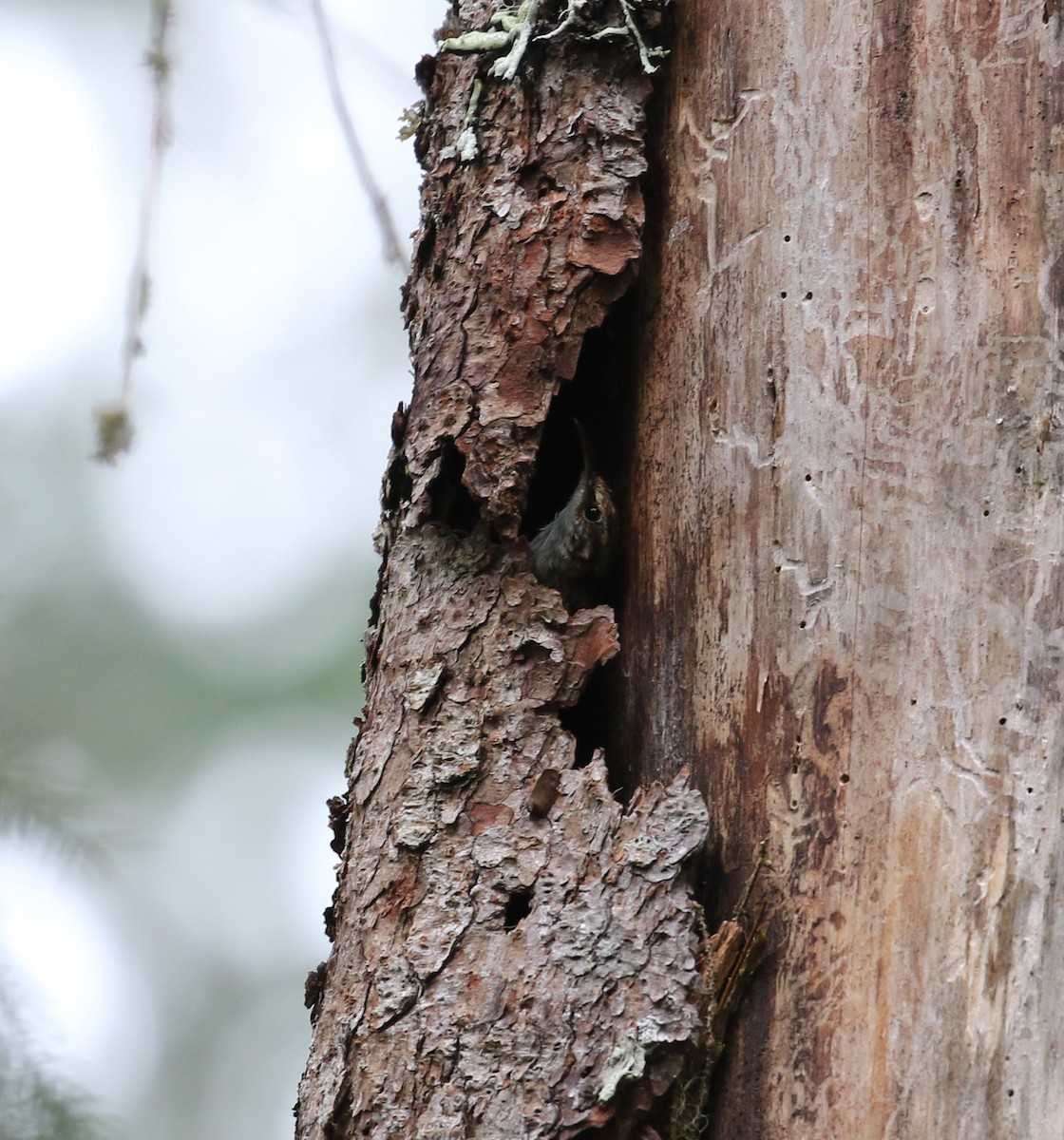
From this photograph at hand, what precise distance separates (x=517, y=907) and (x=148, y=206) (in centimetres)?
140

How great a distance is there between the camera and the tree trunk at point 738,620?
5.18 feet

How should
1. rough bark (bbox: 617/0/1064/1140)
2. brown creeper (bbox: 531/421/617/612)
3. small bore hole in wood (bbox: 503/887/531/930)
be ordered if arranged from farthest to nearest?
brown creeper (bbox: 531/421/617/612)
small bore hole in wood (bbox: 503/887/531/930)
rough bark (bbox: 617/0/1064/1140)

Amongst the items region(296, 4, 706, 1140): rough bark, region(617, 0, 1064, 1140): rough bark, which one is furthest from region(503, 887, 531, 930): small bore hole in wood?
region(617, 0, 1064, 1140): rough bark

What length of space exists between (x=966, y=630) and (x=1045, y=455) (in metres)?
0.26

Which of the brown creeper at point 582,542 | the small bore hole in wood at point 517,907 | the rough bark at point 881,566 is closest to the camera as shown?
the rough bark at point 881,566

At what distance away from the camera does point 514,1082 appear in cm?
163

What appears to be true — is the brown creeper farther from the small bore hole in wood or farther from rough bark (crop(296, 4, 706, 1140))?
the small bore hole in wood

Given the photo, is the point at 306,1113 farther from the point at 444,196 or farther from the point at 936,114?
the point at 936,114

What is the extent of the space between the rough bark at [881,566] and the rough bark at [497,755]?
144 mm

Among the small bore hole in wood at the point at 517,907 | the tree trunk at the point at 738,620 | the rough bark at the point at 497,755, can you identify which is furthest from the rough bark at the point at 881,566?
the small bore hole in wood at the point at 517,907

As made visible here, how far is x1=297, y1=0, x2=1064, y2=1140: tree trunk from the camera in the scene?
158cm

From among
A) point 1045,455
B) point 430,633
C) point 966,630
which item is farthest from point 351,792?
point 1045,455

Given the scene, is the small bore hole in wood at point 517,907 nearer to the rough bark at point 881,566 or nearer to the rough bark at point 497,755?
the rough bark at point 497,755

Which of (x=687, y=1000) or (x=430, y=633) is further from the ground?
(x=430, y=633)
